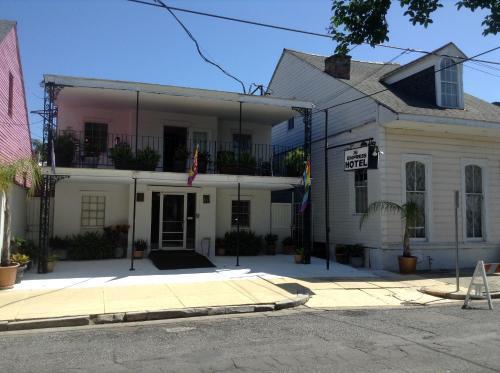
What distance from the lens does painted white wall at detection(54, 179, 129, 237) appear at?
16.2 m

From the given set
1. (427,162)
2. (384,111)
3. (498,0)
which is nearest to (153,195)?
(384,111)

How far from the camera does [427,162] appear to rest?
15.4 m

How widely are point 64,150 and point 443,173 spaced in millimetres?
12004

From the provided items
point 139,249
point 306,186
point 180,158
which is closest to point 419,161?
point 306,186

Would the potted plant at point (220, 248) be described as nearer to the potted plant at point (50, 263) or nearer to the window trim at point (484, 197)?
the potted plant at point (50, 263)

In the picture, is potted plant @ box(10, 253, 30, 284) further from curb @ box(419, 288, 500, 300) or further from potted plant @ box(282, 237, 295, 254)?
potted plant @ box(282, 237, 295, 254)

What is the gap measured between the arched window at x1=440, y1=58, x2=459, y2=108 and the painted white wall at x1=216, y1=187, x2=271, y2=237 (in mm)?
7299

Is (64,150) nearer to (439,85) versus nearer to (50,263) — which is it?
(50,263)

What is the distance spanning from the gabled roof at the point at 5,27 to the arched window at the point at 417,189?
13.4 meters

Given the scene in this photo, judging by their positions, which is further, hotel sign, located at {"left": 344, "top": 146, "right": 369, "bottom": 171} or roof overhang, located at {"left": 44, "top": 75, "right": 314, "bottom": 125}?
hotel sign, located at {"left": 344, "top": 146, "right": 369, "bottom": 171}

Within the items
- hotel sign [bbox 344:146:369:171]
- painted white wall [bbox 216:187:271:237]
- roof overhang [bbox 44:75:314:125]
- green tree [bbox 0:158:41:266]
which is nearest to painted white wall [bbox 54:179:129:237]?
roof overhang [bbox 44:75:314:125]

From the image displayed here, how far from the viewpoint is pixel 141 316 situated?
26.7 ft

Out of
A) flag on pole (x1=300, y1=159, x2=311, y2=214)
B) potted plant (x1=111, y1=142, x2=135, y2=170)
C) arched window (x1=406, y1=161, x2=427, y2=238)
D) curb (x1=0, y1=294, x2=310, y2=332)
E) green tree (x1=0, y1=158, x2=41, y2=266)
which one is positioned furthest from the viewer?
arched window (x1=406, y1=161, x2=427, y2=238)

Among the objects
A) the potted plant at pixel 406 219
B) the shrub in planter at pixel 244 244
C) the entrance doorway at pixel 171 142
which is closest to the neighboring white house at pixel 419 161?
the potted plant at pixel 406 219
